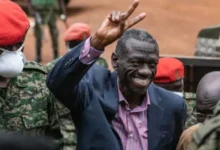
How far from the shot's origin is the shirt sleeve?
Answer: 13.1 ft

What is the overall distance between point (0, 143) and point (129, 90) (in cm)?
185

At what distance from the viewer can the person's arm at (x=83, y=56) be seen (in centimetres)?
398

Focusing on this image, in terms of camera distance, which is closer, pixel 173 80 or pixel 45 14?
pixel 173 80

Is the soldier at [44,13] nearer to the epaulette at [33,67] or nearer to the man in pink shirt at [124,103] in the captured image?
the epaulette at [33,67]

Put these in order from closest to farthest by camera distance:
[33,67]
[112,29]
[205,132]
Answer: [205,132] < [112,29] < [33,67]

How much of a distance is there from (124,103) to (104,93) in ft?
0.41

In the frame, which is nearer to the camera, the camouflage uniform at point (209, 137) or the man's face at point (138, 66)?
the camouflage uniform at point (209, 137)

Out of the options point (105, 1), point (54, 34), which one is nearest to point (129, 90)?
point (54, 34)

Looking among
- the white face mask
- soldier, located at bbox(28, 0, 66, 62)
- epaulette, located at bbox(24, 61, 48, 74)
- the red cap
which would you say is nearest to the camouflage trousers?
soldier, located at bbox(28, 0, 66, 62)

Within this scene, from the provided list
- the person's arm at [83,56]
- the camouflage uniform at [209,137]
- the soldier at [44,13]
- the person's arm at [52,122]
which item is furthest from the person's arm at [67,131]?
the soldier at [44,13]

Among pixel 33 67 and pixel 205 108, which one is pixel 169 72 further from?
pixel 205 108

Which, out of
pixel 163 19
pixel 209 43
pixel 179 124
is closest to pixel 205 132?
pixel 179 124

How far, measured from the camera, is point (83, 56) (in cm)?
402

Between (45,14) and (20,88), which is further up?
(20,88)
